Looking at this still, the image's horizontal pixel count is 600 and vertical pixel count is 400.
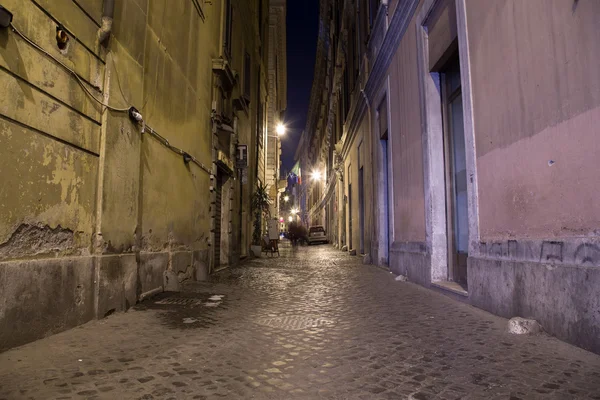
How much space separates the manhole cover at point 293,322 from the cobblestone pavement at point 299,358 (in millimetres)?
10

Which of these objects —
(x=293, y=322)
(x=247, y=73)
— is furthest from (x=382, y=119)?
(x=293, y=322)

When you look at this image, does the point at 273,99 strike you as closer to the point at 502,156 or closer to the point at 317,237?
the point at 317,237

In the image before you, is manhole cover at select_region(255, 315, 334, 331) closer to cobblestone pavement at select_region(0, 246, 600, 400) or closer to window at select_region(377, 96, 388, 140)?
cobblestone pavement at select_region(0, 246, 600, 400)

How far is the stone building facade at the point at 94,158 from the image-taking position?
10.1 ft

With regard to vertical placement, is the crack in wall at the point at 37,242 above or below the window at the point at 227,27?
below

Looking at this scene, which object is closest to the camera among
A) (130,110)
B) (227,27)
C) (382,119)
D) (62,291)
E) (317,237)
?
(62,291)

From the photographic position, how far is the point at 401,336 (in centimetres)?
350

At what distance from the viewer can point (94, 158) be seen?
4.12 meters

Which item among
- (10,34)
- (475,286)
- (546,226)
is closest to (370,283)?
(475,286)

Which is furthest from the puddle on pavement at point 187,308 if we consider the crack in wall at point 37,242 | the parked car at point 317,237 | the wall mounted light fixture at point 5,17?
the parked car at point 317,237

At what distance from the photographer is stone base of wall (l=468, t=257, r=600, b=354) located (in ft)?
9.24

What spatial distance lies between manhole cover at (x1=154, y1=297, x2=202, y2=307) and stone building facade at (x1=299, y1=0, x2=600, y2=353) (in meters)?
3.38

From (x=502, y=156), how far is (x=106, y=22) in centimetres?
434

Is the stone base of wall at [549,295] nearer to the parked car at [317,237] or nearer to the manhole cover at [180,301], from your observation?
the manhole cover at [180,301]
